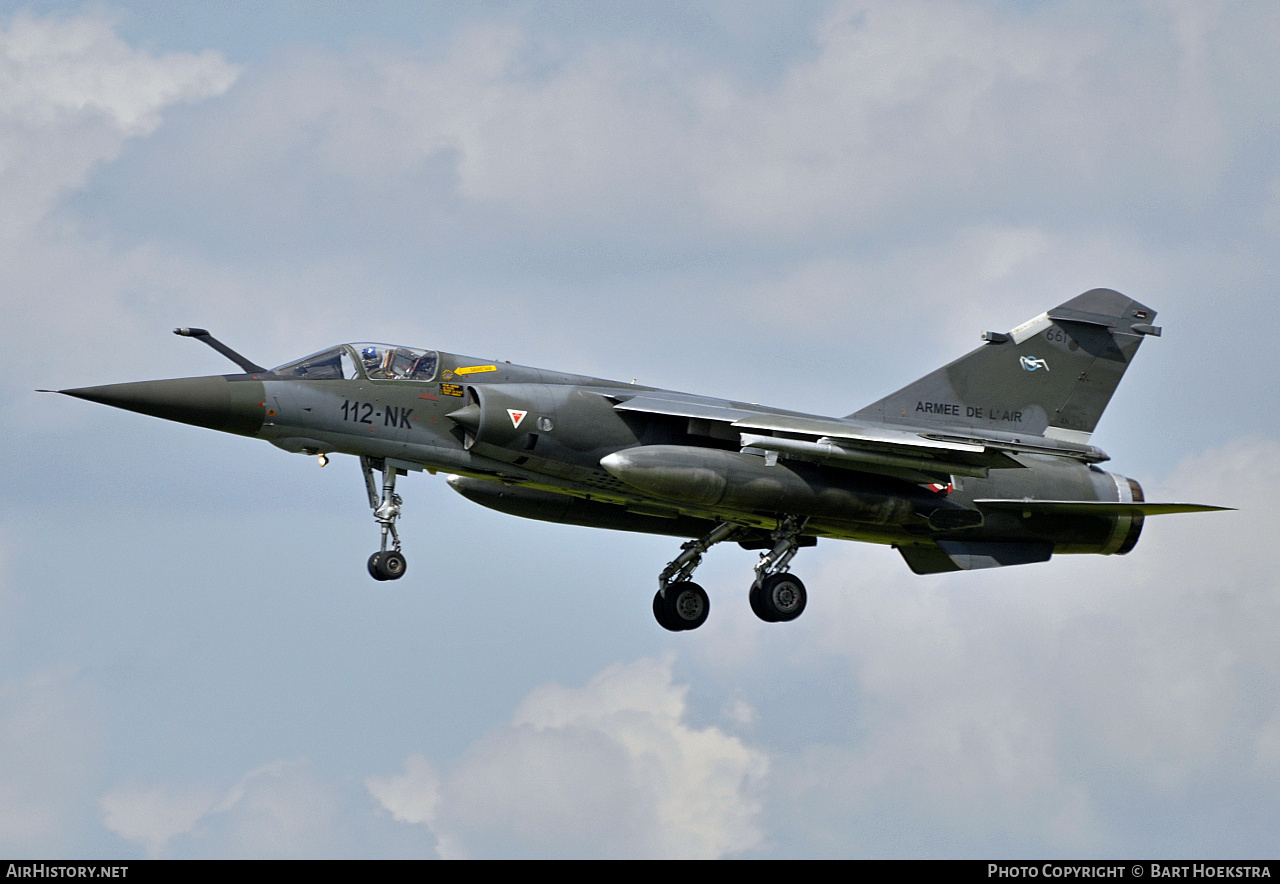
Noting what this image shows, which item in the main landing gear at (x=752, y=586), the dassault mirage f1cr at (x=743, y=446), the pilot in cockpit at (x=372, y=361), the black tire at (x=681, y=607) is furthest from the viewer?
the black tire at (x=681, y=607)

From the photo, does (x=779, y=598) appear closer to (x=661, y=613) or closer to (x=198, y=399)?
(x=661, y=613)

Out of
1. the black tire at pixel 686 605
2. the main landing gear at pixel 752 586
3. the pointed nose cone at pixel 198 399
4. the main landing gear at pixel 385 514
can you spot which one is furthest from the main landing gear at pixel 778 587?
the pointed nose cone at pixel 198 399

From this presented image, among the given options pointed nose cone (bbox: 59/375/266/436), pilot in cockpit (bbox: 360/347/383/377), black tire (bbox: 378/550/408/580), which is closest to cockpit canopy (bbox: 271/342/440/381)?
pilot in cockpit (bbox: 360/347/383/377)

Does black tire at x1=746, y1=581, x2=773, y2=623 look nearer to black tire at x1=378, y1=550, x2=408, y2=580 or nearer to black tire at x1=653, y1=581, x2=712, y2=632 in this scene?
black tire at x1=653, y1=581, x2=712, y2=632

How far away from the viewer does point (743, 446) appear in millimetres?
23406

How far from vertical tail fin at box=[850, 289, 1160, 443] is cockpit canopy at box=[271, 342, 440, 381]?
7.28 m

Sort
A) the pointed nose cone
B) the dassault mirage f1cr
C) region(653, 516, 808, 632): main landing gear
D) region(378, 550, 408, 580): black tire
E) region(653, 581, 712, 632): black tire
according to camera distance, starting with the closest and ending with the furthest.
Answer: the pointed nose cone < region(378, 550, 408, 580): black tire < the dassault mirage f1cr < region(653, 516, 808, 632): main landing gear < region(653, 581, 712, 632): black tire

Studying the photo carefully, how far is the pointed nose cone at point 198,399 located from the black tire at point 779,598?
792 centimetres

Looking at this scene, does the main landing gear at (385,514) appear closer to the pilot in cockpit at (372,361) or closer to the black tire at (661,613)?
the pilot in cockpit at (372,361)

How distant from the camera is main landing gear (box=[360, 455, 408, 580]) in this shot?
71.9ft

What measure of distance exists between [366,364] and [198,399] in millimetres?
2343

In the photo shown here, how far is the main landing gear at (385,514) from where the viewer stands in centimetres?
2191

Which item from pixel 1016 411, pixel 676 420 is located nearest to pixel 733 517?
pixel 676 420

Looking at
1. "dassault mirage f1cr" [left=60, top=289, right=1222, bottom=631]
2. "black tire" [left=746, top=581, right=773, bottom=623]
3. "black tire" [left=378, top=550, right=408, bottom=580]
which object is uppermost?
"dassault mirage f1cr" [left=60, top=289, right=1222, bottom=631]
